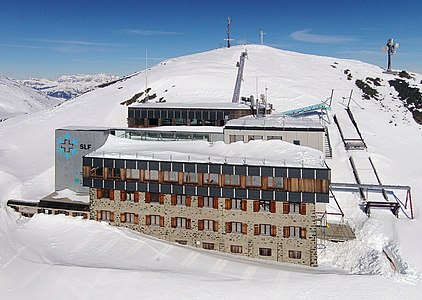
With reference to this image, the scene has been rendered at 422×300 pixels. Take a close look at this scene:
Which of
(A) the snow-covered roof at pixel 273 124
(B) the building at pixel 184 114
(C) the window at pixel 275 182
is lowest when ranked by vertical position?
(C) the window at pixel 275 182

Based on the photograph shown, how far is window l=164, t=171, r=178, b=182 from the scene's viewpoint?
37.7 m

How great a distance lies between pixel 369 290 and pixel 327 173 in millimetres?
9395

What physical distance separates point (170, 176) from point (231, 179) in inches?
223

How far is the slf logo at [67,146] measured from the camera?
47312mm

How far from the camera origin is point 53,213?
4250cm

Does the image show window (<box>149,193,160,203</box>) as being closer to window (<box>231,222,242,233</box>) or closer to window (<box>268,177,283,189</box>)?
window (<box>231,222,242,233</box>)

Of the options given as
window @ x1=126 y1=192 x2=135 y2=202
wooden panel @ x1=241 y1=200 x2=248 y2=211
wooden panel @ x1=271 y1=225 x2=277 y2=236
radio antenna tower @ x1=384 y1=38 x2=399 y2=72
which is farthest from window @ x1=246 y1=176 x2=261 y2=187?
radio antenna tower @ x1=384 y1=38 x2=399 y2=72

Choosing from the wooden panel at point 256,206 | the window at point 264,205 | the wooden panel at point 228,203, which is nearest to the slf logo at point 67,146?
the wooden panel at point 228,203

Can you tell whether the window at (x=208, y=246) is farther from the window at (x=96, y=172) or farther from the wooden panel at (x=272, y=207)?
the window at (x=96, y=172)

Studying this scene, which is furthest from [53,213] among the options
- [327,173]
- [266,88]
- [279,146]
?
[266,88]

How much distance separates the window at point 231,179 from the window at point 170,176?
15.3 ft

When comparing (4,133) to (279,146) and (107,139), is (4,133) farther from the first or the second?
(279,146)

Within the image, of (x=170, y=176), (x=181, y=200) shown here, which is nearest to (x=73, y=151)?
(x=170, y=176)

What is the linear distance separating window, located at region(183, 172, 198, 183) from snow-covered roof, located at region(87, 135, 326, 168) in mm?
1269
